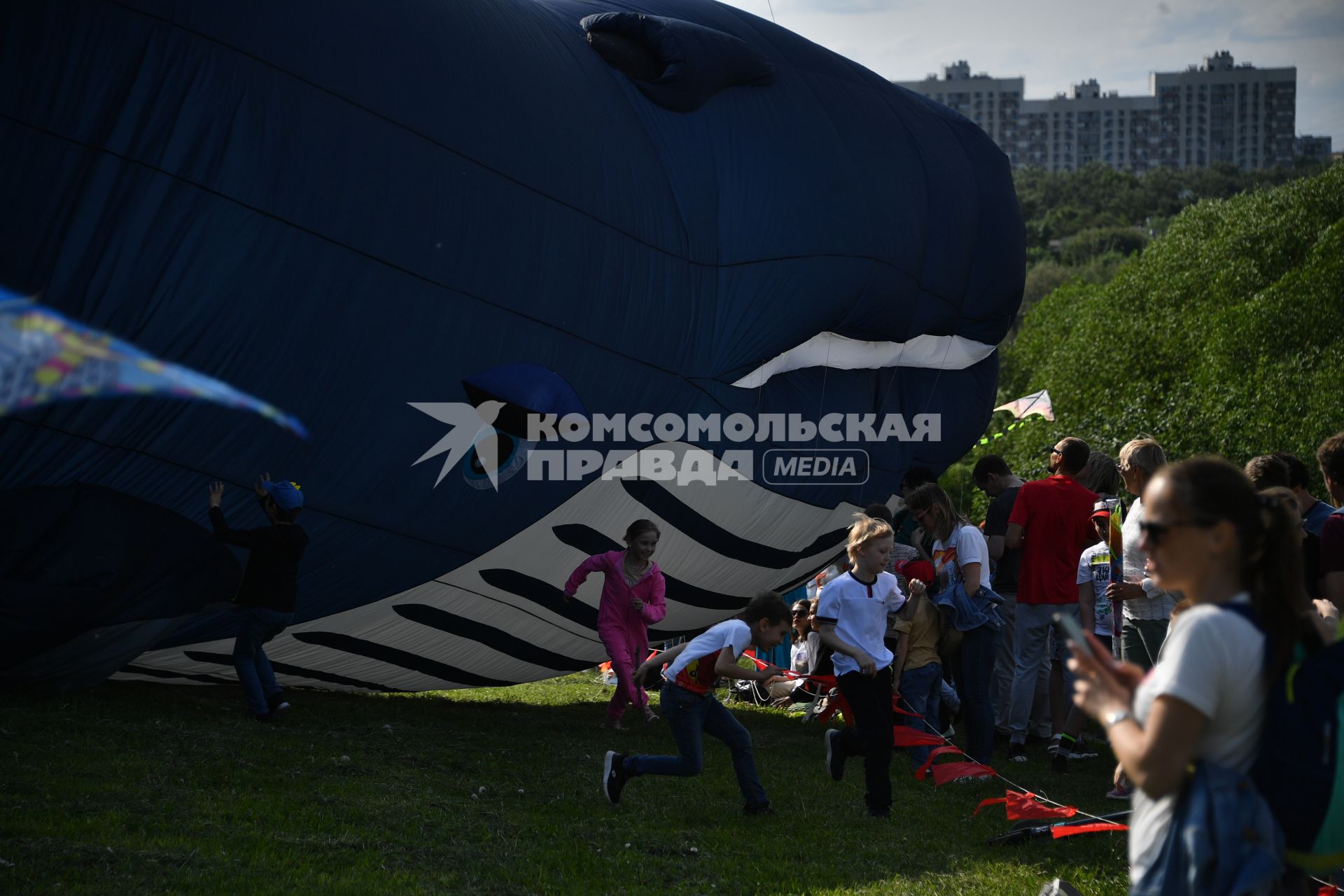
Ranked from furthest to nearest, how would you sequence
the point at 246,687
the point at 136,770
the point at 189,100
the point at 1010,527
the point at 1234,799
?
1. the point at 1010,527
2. the point at 246,687
3. the point at 189,100
4. the point at 136,770
5. the point at 1234,799

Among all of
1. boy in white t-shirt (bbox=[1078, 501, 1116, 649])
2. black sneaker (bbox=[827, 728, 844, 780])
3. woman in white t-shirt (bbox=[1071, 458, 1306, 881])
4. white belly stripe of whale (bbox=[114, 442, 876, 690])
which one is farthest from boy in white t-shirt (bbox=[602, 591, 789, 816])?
woman in white t-shirt (bbox=[1071, 458, 1306, 881])

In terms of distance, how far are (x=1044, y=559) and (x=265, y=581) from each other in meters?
4.23

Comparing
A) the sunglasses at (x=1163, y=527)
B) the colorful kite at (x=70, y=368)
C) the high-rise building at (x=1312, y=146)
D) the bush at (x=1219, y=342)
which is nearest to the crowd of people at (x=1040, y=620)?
the sunglasses at (x=1163, y=527)

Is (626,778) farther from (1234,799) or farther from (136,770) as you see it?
(1234,799)

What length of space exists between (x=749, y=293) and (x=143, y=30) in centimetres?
355

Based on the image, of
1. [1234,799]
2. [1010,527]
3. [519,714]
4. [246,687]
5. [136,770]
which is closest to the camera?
[1234,799]

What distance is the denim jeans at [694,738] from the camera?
580 centimetres

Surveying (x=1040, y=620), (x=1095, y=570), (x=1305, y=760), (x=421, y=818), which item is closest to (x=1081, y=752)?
(x=1040, y=620)

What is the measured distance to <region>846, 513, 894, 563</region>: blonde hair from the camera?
19.9 ft

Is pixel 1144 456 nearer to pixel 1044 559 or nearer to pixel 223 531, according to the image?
pixel 1044 559

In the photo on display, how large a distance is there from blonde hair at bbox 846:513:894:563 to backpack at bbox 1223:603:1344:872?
138 inches

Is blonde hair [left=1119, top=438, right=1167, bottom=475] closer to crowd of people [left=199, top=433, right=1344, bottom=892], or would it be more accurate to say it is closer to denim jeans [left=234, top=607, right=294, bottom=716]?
crowd of people [left=199, top=433, right=1344, bottom=892]

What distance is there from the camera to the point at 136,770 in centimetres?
537

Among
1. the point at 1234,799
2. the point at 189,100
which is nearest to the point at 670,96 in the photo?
the point at 189,100
